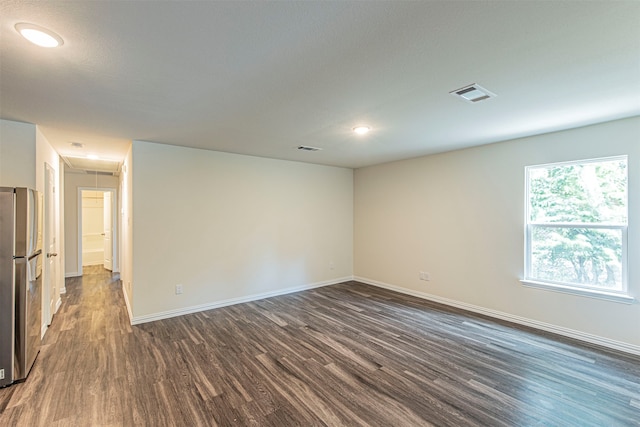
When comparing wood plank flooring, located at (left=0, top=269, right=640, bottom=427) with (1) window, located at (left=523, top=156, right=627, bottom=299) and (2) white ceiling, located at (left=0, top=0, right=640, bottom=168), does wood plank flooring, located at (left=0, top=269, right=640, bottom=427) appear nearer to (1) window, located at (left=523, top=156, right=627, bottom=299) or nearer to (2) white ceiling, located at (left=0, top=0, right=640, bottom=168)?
(1) window, located at (left=523, top=156, right=627, bottom=299)

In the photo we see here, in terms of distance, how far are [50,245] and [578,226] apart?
6.63 metres

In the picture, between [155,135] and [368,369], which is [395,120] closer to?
[368,369]

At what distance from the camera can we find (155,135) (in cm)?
364

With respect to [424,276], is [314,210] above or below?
above

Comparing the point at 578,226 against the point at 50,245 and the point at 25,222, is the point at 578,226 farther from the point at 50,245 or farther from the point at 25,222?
the point at 50,245

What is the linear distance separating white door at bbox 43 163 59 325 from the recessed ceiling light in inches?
109

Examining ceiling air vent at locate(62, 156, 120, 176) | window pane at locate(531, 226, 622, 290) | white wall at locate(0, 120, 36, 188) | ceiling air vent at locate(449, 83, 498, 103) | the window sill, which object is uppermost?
ceiling air vent at locate(62, 156, 120, 176)

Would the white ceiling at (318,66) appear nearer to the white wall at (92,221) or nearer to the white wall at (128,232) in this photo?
the white wall at (128,232)

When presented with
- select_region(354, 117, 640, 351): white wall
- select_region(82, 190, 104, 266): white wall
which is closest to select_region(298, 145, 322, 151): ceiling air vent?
select_region(354, 117, 640, 351): white wall

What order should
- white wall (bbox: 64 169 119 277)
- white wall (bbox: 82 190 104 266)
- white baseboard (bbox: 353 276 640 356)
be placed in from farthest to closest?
white wall (bbox: 82 190 104 266) < white wall (bbox: 64 169 119 277) < white baseboard (bbox: 353 276 640 356)

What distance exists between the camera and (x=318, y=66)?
1945 mm

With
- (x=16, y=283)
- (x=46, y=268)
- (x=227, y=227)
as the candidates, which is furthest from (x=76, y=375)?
(x=227, y=227)

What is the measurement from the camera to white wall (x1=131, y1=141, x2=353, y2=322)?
4.02 meters

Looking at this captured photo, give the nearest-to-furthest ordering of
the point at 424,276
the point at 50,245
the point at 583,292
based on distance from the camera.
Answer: the point at 583,292, the point at 50,245, the point at 424,276
